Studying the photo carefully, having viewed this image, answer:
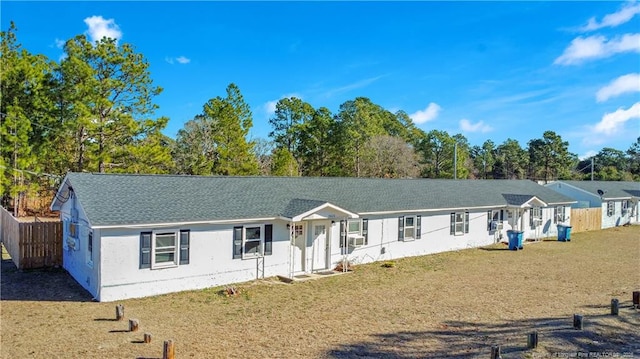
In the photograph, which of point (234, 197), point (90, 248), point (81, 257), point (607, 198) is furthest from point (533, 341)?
point (607, 198)

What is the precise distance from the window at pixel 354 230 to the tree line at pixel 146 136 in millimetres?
17580

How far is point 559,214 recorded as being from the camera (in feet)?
102

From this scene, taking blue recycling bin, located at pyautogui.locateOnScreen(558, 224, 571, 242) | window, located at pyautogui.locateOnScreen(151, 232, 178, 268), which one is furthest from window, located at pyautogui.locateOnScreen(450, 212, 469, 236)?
window, located at pyautogui.locateOnScreen(151, 232, 178, 268)

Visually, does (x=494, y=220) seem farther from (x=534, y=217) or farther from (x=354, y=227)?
(x=354, y=227)

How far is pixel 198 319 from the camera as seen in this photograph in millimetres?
11438

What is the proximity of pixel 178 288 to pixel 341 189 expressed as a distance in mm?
10327

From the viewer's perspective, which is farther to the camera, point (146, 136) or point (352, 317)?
point (146, 136)

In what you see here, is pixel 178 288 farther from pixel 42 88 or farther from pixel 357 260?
pixel 42 88

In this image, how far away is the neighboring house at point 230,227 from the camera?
13.5 metres

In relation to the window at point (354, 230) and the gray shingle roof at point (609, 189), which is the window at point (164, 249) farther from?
the gray shingle roof at point (609, 189)

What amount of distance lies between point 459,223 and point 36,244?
20952 mm

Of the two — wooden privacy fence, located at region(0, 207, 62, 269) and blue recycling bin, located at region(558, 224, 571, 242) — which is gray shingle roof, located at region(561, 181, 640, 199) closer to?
blue recycling bin, located at region(558, 224, 571, 242)

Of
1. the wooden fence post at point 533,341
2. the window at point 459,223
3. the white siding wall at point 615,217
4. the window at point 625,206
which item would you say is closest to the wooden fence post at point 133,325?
the wooden fence post at point 533,341

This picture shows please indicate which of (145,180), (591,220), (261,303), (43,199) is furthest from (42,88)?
(591,220)
